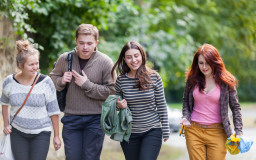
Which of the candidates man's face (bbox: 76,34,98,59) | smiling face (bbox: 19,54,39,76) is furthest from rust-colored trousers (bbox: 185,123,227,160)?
smiling face (bbox: 19,54,39,76)

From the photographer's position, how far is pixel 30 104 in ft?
14.2

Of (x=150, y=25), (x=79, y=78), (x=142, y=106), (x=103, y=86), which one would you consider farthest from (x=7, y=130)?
(x=150, y=25)

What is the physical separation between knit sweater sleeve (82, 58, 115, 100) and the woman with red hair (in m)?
0.92

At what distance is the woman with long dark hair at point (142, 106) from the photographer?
15.1 ft

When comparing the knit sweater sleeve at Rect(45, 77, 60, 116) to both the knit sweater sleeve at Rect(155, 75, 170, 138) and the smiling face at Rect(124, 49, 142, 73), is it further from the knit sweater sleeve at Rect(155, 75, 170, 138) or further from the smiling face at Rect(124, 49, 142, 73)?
the knit sweater sleeve at Rect(155, 75, 170, 138)

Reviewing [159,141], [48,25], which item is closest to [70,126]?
[159,141]

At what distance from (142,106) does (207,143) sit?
82 cm

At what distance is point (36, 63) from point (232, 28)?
10.9m

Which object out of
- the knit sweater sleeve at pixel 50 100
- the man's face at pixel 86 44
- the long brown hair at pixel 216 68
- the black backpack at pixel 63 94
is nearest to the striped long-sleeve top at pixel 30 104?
the knit sweater sleeve at pixel 50 100

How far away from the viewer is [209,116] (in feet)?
15.3

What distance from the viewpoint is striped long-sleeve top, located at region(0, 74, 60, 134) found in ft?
14.2

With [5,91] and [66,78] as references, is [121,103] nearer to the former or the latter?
[66,78]

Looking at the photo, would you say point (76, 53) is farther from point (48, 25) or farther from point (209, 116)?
point (48, 25)

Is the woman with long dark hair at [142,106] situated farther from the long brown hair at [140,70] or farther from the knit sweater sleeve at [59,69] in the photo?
the knit sweater sleeve at [59,69]
